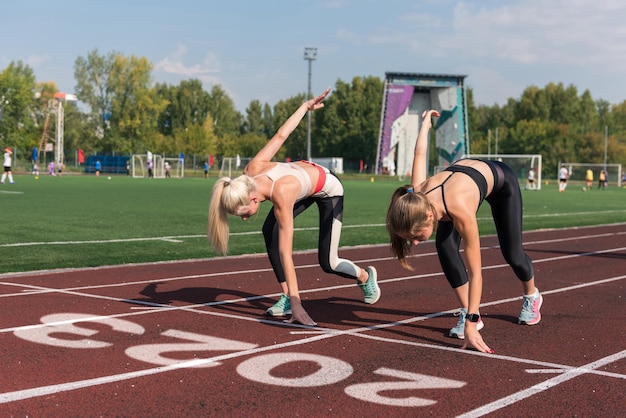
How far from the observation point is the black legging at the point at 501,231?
6477mm

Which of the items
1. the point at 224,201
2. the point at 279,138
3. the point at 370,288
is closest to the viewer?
the point at 224,201

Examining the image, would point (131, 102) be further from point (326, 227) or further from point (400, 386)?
point (400, 386)

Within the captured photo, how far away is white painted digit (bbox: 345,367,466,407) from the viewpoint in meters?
4.68

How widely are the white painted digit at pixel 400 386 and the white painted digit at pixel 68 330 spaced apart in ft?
7.41

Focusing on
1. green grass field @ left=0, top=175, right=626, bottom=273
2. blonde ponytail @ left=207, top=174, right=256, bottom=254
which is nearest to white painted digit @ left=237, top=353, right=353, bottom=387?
blonde ponytail @ left=207, top=174, right=256, bottom=254

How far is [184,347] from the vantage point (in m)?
6.06

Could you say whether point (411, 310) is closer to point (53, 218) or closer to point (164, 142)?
point (53, 218)

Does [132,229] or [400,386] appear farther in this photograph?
[132,229]

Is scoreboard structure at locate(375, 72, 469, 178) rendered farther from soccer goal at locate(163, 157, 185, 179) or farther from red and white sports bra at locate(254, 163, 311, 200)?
red and white sports bra at locate(254, 163, 311, 200)

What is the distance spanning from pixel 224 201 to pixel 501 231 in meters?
2.41

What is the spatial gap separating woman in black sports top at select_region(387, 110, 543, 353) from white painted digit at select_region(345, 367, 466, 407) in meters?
0.83

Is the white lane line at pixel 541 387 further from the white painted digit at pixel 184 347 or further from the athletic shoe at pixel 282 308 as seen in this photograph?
the athletic shoe at pixel 282 308

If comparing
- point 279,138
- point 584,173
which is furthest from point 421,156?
point 584,173

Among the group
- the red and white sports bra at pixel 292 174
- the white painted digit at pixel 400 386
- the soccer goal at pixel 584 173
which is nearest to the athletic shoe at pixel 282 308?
the red and white sports bra at pixel 292 174
